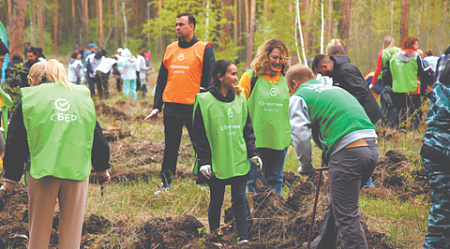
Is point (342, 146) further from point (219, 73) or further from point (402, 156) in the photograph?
point (402, 156)

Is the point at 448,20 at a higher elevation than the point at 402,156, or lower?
higher

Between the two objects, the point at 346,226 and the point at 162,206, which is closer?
the point at 346,226

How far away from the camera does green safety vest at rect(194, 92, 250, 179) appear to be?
13.9 feet

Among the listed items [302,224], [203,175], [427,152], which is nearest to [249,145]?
[203,175]

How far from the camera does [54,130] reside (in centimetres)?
338

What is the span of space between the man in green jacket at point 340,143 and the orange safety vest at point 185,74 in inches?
87.7

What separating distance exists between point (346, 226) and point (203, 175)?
50.4 inches

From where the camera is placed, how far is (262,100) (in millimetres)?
A: 5270

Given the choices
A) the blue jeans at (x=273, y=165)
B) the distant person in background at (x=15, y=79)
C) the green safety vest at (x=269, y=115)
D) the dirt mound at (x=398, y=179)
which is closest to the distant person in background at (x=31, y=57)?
the distant person in background at (x=15, y=79)

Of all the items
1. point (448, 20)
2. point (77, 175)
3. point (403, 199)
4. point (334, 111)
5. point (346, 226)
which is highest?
point (448, 20)

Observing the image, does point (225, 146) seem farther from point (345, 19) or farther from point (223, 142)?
point (345, 19)

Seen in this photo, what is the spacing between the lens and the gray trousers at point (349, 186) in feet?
12.1

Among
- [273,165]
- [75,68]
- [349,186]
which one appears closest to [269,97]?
[273,165]

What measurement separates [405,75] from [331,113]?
6.44 metres
